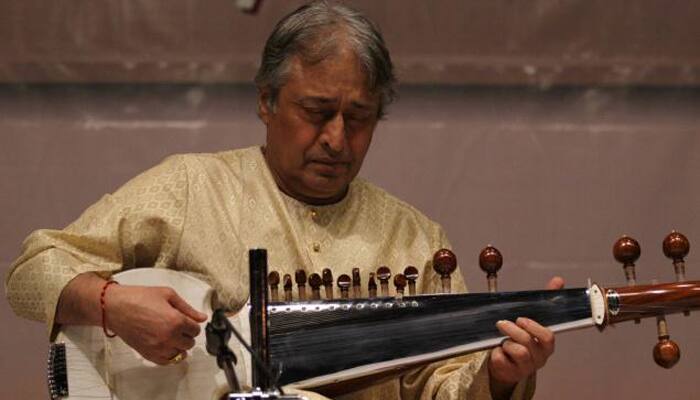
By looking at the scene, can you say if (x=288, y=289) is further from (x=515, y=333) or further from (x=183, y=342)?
(x=515, y=333)

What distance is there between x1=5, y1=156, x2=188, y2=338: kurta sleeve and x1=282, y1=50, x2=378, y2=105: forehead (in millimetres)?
357

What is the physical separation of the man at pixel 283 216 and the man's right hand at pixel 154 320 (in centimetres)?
4

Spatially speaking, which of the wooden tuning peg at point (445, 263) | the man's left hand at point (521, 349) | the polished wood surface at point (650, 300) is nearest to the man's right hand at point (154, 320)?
the wooden tuning peg at point (445, 263)

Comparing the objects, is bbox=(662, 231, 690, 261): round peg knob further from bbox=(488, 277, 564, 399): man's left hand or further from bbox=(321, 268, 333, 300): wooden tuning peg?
bbox=(321, 268, 333, 300): wooden tuning peg

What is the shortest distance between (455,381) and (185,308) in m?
0.61

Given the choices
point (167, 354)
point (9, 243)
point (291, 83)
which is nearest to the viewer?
point (167, 354)

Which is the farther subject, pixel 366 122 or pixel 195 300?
pixel 366 122

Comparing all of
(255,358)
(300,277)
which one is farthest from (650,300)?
(255,358)

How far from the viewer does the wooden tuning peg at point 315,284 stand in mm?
2752

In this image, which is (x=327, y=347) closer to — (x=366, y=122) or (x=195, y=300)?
(x=195, y=300)

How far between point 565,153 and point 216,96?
1.05m

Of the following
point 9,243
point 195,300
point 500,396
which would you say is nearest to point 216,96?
point 9,243

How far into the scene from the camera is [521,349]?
2609 millimetres

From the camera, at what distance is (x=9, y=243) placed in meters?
3.89
